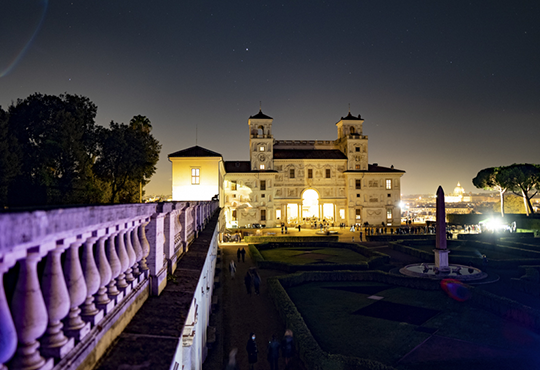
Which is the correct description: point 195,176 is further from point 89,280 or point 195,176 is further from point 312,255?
point 89,280

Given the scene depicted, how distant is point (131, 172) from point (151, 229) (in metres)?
34.3

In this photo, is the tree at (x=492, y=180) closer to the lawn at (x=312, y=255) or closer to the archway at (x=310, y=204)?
the archway at (x=310, y=204)

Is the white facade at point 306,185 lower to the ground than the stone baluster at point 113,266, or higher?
higher

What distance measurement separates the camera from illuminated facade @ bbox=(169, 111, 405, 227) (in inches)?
2046

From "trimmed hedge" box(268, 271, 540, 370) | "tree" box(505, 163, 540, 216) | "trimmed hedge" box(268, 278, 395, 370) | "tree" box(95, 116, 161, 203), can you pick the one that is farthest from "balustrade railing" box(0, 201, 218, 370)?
"tree" box(505, 163, 540, 216)

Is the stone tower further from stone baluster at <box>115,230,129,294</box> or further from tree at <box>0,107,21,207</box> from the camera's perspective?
stone baluster at <box>115,230,129,294</box>

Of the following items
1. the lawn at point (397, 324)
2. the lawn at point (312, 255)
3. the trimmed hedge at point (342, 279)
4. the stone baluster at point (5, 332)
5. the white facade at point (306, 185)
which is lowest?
the lawn at point (397, 324)

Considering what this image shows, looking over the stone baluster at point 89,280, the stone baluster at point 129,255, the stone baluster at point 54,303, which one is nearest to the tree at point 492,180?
the stone baluster at point 129,255

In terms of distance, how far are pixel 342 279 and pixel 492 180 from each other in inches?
2115

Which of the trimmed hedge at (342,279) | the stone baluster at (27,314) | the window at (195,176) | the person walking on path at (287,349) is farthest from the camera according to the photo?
the window at (195,176)

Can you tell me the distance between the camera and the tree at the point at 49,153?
26.7 m

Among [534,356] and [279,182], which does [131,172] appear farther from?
[534,356]

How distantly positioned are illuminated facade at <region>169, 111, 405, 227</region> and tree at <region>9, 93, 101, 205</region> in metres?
24.7

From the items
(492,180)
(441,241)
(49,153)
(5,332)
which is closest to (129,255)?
(5,332)
